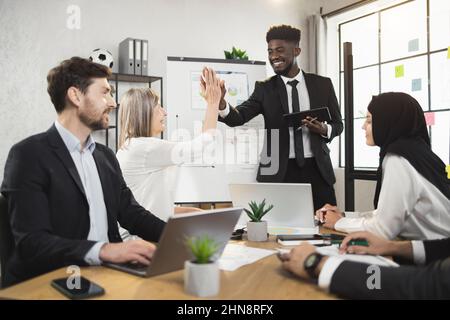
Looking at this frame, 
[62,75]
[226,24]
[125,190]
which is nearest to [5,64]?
[226,24]

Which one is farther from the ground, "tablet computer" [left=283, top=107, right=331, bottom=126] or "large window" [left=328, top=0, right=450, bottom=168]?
"large window" [left=328, top=0, right=450, bottom=168]

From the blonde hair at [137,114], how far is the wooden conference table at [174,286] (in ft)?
4.30

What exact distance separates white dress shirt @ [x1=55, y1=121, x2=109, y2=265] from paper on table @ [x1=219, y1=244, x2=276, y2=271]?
0.47 m

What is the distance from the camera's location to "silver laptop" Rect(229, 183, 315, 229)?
5.65 feet

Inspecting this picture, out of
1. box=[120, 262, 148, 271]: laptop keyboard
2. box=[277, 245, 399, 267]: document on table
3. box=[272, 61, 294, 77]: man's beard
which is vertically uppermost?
box=[272, 61, 294, 77]: man's beard

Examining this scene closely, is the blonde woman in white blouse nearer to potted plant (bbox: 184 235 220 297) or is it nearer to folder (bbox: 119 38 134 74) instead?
potted plant (bbox: 184 235 220 297)

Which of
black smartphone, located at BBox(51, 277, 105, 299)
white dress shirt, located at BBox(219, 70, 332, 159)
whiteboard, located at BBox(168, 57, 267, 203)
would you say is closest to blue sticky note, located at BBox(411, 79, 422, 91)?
whiteboard, located at BBox(168, 57, 267, 203)

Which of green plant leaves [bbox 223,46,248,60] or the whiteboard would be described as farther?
green plant leaves [bbox 223,46,248,60]

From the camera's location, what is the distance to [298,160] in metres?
2.83

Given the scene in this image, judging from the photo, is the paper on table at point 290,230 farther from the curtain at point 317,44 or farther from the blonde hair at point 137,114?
the curtain at point 317,44

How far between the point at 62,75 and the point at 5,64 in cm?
255

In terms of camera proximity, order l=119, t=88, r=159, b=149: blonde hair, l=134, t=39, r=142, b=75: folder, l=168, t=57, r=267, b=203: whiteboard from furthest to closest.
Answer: l=134, t=39, r=142, b=75: folder, l=168, t=57, r=267, b=203: whiteboard, l=119, t=88, r=159, b=149: blonde hair

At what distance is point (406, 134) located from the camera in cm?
172

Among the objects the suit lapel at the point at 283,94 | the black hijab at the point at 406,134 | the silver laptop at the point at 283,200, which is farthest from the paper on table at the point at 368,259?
the suit lapel at the point at 283,94
